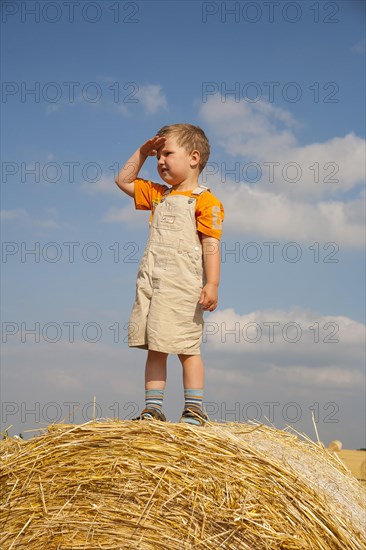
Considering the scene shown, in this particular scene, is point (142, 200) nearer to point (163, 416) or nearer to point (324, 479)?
point (163, 416)

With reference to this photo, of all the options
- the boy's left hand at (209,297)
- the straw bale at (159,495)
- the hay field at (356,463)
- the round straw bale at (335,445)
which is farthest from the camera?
the round straw bale at (335,445)

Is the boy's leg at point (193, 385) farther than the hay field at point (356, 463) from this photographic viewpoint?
No

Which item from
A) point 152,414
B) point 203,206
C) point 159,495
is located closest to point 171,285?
point 203,206

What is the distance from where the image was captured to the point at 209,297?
3.95 m

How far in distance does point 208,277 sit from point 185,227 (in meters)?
0.31

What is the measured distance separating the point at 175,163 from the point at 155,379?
4.06 feet

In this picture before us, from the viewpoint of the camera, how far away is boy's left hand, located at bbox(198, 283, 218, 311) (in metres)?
3.95

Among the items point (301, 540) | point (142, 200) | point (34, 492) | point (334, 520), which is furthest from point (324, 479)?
→ point (142, 200)

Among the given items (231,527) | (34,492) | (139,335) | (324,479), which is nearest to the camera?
(231,527)

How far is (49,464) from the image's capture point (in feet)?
10.6

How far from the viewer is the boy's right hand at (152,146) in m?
4.21

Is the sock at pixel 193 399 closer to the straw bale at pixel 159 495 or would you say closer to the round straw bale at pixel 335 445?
the straw bale at pixel 159 495

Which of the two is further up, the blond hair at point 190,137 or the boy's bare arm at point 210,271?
the blond hair at point 190,137


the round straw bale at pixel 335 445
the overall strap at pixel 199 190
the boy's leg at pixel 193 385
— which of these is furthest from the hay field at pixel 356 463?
the overall strap at pixel 199 190
